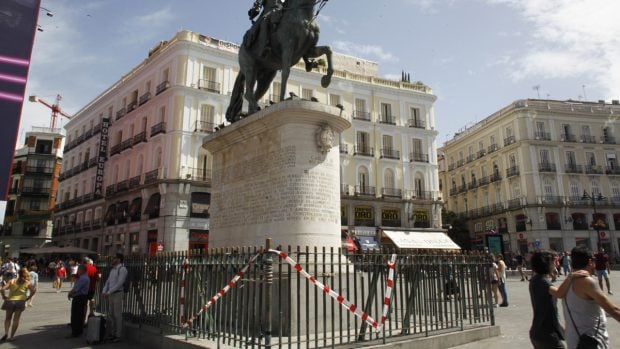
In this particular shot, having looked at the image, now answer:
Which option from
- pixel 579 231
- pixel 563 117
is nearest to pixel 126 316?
pixel 579 231

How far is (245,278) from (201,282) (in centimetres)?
128

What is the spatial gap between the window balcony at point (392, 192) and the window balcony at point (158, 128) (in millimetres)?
17916

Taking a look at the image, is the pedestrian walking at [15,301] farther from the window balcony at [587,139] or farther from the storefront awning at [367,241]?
the window balcony at [587,139]

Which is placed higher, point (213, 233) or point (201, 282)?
point (213, 233)

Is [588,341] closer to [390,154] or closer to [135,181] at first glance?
[135,181]

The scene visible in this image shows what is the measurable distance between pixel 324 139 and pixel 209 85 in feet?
87.9

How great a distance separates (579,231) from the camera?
4306cm

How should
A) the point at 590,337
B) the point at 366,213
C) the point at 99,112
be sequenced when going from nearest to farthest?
the point at 590,337 → the point at 366,213 → the point at 99,112

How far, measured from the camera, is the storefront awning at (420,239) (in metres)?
34.7

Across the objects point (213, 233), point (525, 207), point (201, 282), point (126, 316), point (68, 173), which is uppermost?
point (68, 173)

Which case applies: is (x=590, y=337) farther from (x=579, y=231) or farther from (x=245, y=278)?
(x=579, y=231)

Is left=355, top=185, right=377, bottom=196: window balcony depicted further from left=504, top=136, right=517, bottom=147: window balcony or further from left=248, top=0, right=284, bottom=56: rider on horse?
left=248, top=0, right=284, bottom=56: rider on horse

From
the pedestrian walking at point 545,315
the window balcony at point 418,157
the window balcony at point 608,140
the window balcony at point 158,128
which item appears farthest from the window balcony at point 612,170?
the pedestrian walking at point 545,315

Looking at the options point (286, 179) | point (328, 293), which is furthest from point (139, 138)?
point (328, 293)
